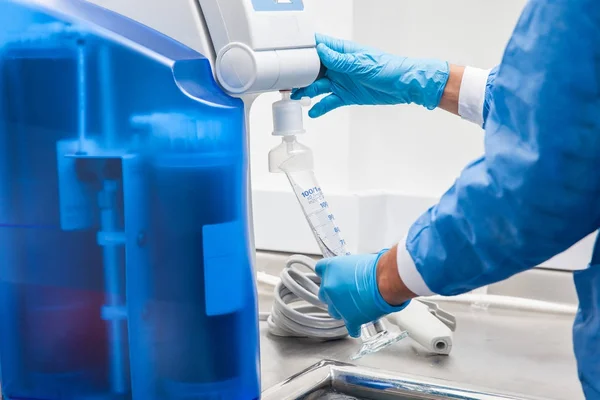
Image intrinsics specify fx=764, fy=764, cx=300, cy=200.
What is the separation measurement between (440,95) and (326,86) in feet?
0.58

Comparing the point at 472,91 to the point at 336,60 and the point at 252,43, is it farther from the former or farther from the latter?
the point at 252,43

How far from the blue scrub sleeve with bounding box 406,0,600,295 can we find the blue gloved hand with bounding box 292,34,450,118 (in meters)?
0.32

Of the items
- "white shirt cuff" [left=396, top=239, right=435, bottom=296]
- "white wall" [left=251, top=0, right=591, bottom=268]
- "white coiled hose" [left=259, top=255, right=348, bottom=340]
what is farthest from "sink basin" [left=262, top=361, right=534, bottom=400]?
"white wall" [left=251, top=0, right=591, bottom=268]

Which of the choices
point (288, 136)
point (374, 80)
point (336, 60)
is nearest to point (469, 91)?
point (374, 80)

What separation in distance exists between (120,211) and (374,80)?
40 cm

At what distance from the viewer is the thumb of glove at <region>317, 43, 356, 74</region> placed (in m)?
0.82

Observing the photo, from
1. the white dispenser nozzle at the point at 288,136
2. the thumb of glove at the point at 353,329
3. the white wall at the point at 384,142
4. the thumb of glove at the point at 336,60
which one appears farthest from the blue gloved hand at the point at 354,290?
the white wall at the point at 384,142

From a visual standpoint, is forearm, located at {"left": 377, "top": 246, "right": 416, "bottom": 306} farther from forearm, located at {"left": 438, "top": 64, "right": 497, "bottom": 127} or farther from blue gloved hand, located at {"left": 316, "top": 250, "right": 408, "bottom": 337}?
forearm, located at {"left": 438, "top": 64, "right": 497, "bottom": 127}

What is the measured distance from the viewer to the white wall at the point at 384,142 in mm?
1476

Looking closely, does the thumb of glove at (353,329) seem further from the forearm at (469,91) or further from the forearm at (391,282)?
the forearm at (469,91)

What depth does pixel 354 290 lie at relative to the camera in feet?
2.44

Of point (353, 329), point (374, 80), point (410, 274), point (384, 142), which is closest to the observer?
point (410, 274)

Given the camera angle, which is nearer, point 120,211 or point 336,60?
point 120,211

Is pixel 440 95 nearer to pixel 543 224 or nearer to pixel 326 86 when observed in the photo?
pixel 326 86
